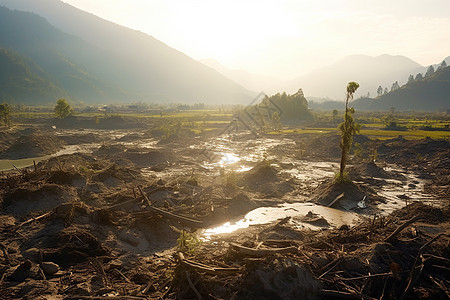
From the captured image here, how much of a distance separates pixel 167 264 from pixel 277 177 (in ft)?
56.7

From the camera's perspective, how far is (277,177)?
26.2m

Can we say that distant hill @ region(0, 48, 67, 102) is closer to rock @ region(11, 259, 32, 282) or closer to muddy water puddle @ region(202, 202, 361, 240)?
muddy water puddle @ region(202, 202, 361, 240)

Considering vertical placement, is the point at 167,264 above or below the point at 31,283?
below

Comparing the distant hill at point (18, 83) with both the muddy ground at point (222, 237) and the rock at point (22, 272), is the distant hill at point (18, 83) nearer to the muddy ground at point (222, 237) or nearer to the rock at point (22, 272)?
the muddy ground at point (222, 237)

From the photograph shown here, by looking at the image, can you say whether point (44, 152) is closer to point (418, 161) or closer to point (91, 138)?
point (91, 138)

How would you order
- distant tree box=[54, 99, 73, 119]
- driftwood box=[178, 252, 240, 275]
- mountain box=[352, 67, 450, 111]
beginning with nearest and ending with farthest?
driftwood box=[178, 252, 240, 275], distant tree box=[54, 99, 73, 119], mountain box=[352, 67, 450, 111]

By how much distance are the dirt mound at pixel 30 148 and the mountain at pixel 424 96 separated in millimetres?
204619

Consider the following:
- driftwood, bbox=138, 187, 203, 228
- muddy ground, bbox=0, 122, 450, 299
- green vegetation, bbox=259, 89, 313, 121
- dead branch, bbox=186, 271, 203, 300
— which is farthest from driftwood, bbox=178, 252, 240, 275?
green vegetation, bbox=259, 89, 313, 121

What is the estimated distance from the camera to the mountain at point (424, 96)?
176 metres

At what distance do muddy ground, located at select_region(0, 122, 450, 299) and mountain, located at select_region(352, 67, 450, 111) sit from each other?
186m

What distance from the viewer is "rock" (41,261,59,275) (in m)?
9.25

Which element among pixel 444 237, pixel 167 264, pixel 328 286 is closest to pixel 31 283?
pixel 167 264

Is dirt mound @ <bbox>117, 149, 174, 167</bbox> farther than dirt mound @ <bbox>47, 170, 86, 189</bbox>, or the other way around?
dirt mound @ <bbox>117, 149, 174, 167</bbox>

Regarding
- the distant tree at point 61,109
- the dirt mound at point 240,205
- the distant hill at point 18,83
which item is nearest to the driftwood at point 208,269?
the dirt mound at point 240,205
